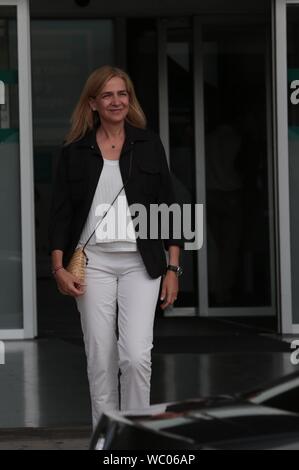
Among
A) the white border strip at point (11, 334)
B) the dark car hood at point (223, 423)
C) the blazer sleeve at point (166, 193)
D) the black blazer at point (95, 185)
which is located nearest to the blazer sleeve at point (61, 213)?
the black blazer at point (95, 185)

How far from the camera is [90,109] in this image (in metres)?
6.05

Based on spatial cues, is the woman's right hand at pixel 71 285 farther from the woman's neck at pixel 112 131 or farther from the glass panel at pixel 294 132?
Result: the glass panel at pixel 294 132

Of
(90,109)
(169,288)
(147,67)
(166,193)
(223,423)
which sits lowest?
(223,423)

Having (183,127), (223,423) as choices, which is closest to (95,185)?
(223,423)

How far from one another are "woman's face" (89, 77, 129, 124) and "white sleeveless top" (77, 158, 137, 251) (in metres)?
0.23

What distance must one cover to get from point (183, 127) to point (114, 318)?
6894mm

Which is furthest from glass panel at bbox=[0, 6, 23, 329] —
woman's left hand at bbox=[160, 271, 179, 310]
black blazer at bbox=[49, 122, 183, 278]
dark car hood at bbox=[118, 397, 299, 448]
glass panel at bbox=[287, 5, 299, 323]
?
dark car hood at bbox=[118, 397, 299, 448]

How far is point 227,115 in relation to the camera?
12578mm

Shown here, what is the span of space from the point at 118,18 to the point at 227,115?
1594mm

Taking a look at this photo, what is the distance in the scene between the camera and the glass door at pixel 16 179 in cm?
1052

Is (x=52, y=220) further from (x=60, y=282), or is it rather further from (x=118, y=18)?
(x=118, y=18)

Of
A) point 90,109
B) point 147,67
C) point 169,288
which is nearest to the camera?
point 169,288

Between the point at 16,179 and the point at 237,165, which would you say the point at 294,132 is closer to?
the point at 237,165

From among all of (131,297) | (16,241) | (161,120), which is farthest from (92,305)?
(161,120)
